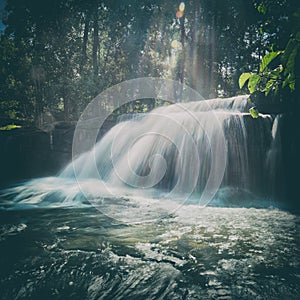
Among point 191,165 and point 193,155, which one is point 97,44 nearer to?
point 193,155

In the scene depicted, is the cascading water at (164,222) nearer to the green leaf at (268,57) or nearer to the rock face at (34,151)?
the rock face at (34,151)

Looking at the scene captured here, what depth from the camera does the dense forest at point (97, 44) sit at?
2597cm

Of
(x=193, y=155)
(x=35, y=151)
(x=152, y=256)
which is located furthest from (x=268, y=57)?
(x=35, y=151)

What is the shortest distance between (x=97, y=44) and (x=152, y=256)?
2486cm

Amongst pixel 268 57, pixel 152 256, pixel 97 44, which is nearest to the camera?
pixel 268 57

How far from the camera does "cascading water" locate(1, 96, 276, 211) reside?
32.5 feet

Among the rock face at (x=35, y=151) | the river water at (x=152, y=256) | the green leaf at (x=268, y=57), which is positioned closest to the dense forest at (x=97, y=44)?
the rock face at (x=35, y=151)

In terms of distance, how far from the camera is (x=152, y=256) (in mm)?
4469

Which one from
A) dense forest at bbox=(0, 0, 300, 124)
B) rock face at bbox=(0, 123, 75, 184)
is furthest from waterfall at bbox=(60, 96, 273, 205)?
dense forest at bbox=(0, 0, 300, 124)

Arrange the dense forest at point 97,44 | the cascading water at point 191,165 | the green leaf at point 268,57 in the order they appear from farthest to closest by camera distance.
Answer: the dense forest at point 97,44
the cascading water at point 191,165
the green leaf at point 268,57

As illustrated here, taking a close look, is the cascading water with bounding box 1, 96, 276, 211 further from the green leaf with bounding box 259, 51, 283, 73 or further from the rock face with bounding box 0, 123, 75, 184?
the green leaf with bounding box 259, 51, 283, 73

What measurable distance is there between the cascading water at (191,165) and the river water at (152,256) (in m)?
2.42

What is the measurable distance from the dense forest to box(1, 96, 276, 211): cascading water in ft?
42.8

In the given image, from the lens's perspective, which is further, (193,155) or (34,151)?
(34,151)
